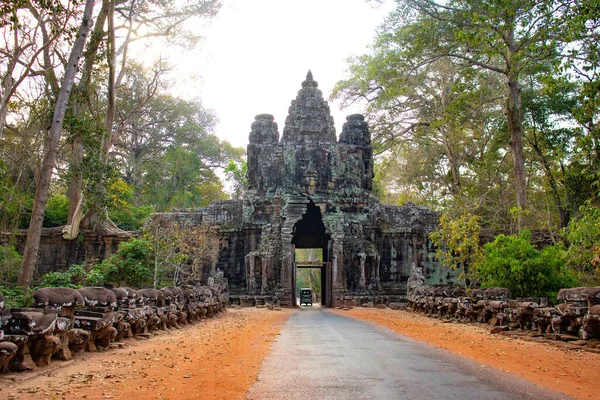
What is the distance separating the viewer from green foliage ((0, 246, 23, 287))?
1781cm

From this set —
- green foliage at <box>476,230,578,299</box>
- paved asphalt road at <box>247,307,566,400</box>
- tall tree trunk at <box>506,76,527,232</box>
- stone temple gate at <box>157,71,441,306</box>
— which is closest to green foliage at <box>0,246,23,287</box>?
stone temple gate at <box>157,71,441,306</box>

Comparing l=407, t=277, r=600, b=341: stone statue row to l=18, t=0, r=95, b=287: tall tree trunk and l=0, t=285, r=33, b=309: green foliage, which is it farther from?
l=18, t=0, r=95, b=287: tall tree trunk

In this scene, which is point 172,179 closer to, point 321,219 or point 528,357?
point 321,219

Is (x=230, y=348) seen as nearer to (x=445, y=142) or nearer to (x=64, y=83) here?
(x=64, y=83)

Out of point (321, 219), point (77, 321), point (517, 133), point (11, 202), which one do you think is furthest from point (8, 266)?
point (517, 133)

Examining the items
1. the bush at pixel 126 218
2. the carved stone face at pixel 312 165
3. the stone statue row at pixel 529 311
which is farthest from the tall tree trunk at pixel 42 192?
the bush at pixel 126 218

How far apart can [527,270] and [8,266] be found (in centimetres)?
1568

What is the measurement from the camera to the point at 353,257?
2462cm

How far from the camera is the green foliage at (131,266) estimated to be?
1848 centimetres

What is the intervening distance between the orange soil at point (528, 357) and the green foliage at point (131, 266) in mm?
9853

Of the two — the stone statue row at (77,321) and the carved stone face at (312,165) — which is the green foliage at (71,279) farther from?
the carved stone face at (312,165)

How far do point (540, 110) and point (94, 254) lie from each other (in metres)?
20.7

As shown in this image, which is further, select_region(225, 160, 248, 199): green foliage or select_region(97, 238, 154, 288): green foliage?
select_region(225, 160, 248, 199): green foliage

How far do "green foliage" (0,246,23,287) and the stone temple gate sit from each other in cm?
743
